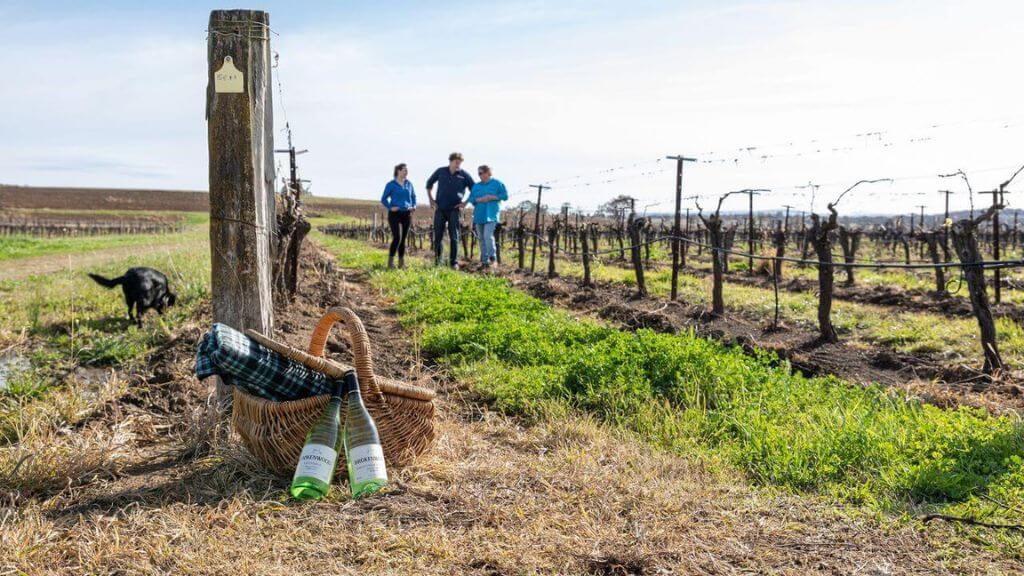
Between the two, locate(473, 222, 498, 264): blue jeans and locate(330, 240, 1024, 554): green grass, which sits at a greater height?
locate(473, 222, 498, 264): blue jeans

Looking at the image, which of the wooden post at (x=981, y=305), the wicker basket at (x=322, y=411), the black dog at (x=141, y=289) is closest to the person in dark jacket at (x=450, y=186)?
the black dog at (x=141, y=289)

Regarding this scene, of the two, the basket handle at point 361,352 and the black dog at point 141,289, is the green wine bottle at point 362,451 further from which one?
the black dog at point 141,289

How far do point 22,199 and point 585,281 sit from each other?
114 m

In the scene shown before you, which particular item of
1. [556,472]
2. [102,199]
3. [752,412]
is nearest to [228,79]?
[556,472]

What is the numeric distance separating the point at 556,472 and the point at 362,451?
98cm

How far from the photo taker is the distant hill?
334 ft

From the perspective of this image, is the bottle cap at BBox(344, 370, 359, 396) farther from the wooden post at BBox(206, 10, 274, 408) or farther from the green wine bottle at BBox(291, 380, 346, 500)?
the wooden post at BBox(206, 10, 274, 408)

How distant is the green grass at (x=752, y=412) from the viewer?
3512mm

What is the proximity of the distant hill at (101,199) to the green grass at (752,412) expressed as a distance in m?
93.8

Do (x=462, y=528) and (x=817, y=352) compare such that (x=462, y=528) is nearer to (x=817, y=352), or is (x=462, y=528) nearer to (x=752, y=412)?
(x=752, y=412)

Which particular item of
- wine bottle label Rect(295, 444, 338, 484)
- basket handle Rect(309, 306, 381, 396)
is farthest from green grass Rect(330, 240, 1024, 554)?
wine bottle label Rect(295, 444, 338, 484)

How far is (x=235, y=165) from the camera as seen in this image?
4176mm

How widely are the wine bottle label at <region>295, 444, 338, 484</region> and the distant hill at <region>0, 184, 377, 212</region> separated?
9649cm

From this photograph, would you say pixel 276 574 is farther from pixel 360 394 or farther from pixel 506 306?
pixel 506 306
